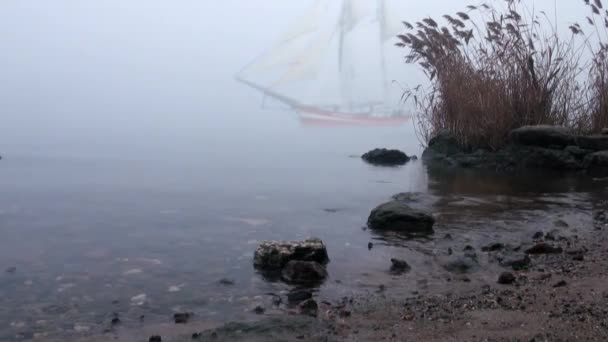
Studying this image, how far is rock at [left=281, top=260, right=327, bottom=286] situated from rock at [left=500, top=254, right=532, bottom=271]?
1.02 meters

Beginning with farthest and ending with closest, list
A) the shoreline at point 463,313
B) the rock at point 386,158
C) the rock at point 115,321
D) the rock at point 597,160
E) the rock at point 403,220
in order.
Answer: the rock at point 386,158 < the rock at point 597,160 < the rock at point 403,220 < the rock at point 115,321 < the shoreline at point 463,313

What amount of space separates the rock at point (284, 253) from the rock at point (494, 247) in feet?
3.32

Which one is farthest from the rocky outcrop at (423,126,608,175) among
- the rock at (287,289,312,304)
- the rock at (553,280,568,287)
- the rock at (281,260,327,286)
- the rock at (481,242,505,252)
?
the rock at (287,289,312,304)

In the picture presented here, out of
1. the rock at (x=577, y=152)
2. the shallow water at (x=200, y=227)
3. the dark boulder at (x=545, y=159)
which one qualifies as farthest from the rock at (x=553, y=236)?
the rock at (x=577, y=152)

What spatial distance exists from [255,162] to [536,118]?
362 cm

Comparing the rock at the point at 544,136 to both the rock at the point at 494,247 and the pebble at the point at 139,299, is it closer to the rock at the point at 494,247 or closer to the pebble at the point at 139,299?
the rock at the point at 494,247

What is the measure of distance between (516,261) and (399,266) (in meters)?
0.64

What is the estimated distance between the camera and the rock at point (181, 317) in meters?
3.04

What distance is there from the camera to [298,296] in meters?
3.34

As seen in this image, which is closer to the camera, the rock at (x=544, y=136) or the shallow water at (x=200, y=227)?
the shallow water at (x=200, y=227)

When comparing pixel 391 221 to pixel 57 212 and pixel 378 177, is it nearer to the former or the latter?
pixel 57 212

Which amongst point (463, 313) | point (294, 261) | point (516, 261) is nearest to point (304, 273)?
point (294, 261)

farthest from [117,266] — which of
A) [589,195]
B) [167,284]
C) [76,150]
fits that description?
[76,150]

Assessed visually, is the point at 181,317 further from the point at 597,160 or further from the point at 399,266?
A: the point at 597,160
